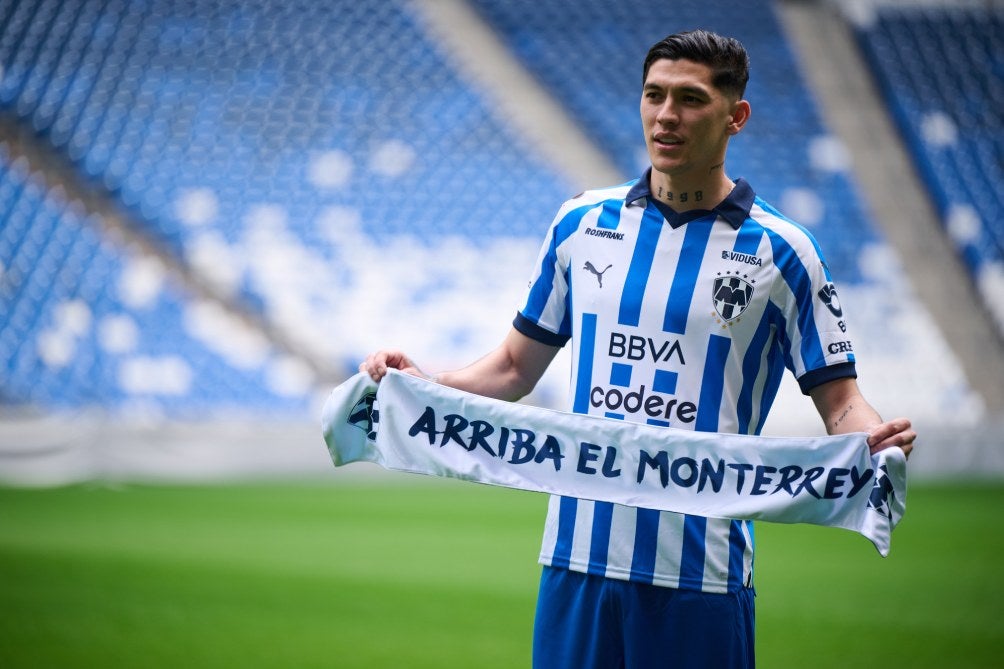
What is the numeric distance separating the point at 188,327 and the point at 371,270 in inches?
80.7

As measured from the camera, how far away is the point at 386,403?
2.27 metres

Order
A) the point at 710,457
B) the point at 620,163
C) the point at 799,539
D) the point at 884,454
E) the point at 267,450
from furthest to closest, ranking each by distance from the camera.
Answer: the point at 620,163, the point at 267,450, the point at 799,539, the point at 710,457, the point at 884,454

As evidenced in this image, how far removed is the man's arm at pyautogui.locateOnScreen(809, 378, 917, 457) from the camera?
193 cm

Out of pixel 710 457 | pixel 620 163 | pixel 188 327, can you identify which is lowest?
pixel 710 457

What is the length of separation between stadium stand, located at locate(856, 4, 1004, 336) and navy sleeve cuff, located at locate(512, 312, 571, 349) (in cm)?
1032

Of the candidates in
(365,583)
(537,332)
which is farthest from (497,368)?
(365,583)

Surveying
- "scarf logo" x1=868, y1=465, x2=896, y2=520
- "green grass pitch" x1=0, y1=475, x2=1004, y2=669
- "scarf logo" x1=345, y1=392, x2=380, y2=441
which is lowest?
"green grass pitch" x1=0, y1=475, x2=1004, y2=669

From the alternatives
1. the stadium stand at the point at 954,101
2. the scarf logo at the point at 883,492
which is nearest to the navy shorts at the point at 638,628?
the scarf logo at the point at 883,492

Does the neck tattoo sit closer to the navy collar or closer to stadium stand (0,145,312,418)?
the navy collar

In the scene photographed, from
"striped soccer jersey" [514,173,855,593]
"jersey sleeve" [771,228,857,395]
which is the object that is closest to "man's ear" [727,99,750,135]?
"striped soccer jersey" [514,173,855,593]

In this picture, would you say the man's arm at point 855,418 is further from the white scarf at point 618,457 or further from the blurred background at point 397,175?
the blurred background at point 397,175

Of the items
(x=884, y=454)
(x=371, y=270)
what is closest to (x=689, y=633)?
(x=884, y=454)

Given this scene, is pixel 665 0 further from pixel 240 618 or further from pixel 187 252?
pixel 240 618

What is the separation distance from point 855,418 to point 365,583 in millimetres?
3936
